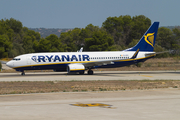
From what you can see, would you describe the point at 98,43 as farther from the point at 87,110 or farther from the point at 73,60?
the point at 87,110

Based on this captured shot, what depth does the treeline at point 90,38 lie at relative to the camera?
104m

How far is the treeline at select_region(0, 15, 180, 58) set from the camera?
103644mm

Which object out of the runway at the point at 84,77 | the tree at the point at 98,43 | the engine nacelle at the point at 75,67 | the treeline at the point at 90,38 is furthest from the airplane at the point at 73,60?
the tree at the point at 98,43

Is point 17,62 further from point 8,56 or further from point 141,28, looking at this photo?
point 141,28

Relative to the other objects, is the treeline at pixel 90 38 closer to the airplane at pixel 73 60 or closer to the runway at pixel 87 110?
the airplane at pixel 73 60

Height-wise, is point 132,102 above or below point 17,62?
below

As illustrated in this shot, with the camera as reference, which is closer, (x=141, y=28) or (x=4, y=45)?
(x=4, y=45)

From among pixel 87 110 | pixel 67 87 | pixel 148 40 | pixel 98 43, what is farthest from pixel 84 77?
pixel 98 43

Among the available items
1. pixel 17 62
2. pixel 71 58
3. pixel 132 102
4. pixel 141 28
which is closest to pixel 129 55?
pixel 71 58

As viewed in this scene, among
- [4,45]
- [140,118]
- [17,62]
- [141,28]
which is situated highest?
[141,28]

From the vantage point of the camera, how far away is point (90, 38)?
112 meters

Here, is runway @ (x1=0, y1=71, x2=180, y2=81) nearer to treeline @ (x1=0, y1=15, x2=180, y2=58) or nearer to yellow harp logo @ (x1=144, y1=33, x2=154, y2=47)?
yellow harp logo @ (x1=144, y1=33, x2=154, y2=47)

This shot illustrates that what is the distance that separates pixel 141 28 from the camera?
153125 mm

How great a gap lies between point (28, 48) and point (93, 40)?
2753 centimetres
